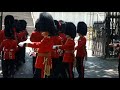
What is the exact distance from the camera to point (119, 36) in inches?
535

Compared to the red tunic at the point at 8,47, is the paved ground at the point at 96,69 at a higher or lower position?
lower

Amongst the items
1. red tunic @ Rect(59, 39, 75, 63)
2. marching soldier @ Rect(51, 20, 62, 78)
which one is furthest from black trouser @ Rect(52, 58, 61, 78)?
red tunic @ Rect(59, 39, 75, 63)

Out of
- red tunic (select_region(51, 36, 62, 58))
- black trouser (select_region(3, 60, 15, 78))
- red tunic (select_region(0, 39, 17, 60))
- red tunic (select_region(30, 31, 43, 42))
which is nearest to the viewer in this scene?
red tunic (select_region(51, 36, 62, 58))

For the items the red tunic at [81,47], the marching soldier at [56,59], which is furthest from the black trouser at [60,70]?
the red tunic at [81,47]

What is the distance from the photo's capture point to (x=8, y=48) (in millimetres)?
7840

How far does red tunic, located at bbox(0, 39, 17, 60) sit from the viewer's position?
7.74m

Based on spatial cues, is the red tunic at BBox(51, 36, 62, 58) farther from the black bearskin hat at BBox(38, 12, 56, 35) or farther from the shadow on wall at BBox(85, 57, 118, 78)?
the shadow on wall at BBox(85, 57, 118, 78)

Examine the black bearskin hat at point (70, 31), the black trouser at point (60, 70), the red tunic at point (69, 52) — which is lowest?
the black trouser at point (60, 70)

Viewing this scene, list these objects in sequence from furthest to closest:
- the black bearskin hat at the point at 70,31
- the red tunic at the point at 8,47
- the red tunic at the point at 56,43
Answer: the black bearskin hat at the point at 70,31 < the red tunic at the point at 8,47 < the red tunic at the point at 56,43

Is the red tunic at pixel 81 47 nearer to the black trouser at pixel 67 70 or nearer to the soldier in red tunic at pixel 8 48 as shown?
the black trouser at pixel 67 70

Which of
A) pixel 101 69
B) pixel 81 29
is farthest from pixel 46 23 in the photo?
pixel 101 69

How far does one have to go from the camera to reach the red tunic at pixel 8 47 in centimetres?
774
